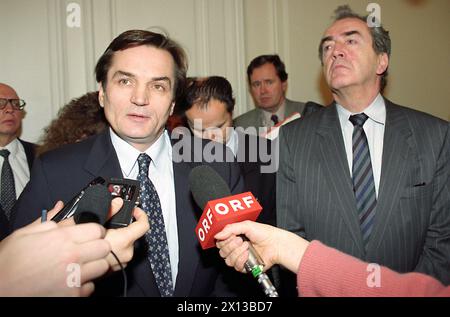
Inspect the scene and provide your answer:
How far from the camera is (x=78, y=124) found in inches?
81.7

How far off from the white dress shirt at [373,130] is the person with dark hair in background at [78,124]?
128 centimetres

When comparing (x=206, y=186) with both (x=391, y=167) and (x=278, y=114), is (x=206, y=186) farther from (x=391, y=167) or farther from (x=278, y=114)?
(x=278, y=114)

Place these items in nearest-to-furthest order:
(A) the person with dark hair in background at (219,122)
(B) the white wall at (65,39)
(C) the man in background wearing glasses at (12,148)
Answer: (A) the person with dark hair in background at (219,122) → (C) the man in background wearing glasses at (12,148) → (B) the white wall at (65,39)

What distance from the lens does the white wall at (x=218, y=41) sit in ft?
9.88

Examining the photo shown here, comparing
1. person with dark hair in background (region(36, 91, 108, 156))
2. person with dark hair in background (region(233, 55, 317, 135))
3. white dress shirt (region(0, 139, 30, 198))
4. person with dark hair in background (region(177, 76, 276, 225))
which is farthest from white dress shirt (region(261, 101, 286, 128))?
white dress shirt (region(0, 139, 30, 198))

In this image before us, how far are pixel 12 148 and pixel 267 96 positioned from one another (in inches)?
83.9

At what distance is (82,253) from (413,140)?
1605 mm

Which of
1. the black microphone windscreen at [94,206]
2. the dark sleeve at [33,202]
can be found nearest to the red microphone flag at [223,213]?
the black microphone windscreen at [94,206]

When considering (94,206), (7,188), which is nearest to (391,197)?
(94,206)

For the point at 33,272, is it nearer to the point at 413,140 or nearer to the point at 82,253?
the point at 82,253

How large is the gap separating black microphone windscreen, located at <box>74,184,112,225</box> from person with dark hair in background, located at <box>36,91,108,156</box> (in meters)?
1.12

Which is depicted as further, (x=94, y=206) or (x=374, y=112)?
(x=374, y=112)

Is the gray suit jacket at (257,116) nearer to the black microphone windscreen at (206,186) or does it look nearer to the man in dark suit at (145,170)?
the man in dark suit at (145,170)

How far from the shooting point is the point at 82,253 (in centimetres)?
80
